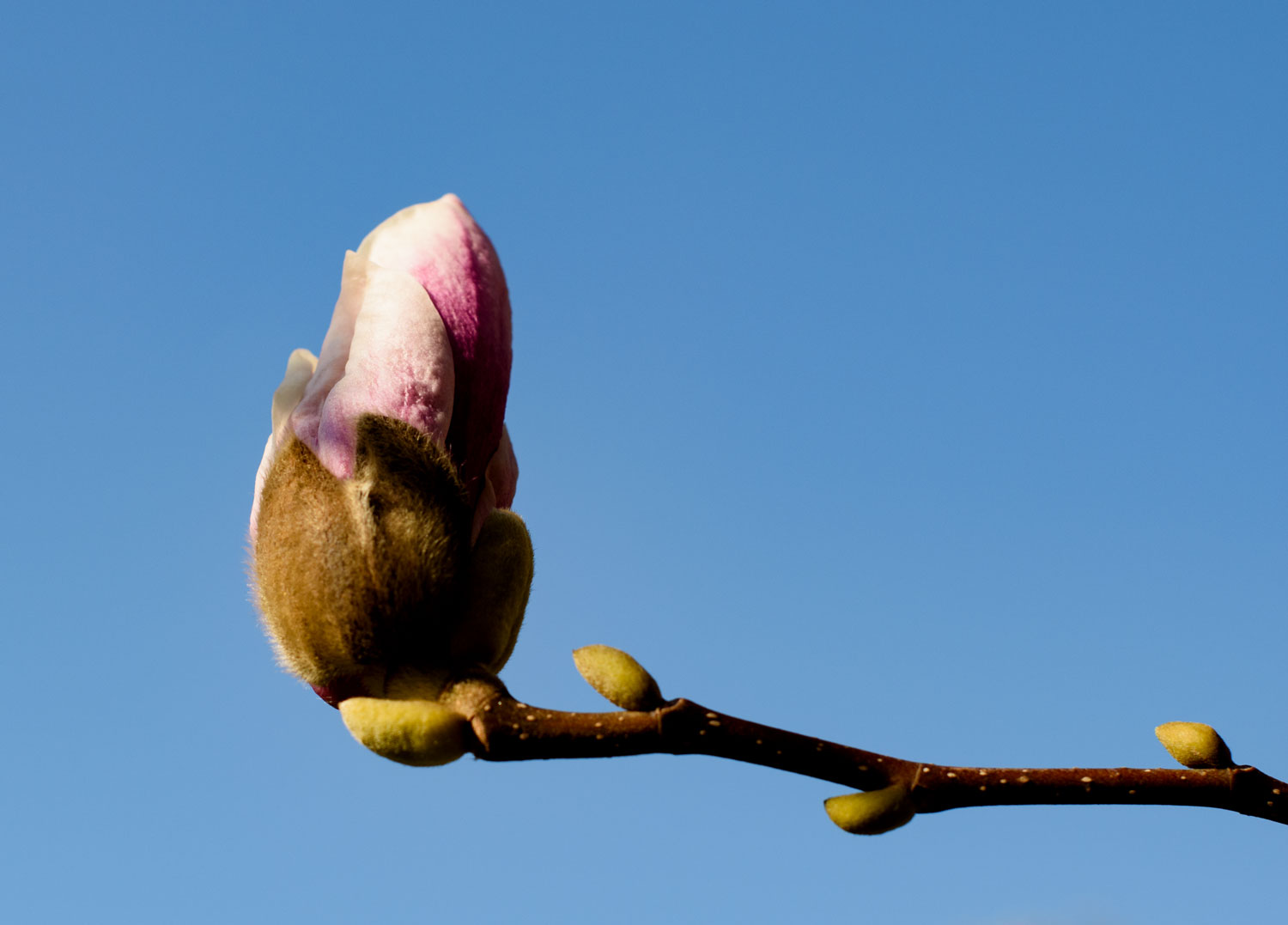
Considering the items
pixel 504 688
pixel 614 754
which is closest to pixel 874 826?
pixel 614 754

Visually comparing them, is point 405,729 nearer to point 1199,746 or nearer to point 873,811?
point 873,811

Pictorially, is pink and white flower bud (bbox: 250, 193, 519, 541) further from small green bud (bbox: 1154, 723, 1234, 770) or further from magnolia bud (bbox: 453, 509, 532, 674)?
small green bud (bbox: 1154, 723, 1234, 770)

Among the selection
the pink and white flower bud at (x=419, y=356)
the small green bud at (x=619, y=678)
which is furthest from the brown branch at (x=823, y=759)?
the pink and white flower bud at (x=419, y=356)

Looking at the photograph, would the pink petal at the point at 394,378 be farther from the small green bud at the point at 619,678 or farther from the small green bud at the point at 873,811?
the small green bud at the point at 873,811

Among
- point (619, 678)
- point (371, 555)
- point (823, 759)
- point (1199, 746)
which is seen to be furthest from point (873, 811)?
point (371, 555)

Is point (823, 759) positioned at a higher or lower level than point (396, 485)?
lower

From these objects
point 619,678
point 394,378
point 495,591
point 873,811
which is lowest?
point 873,811
